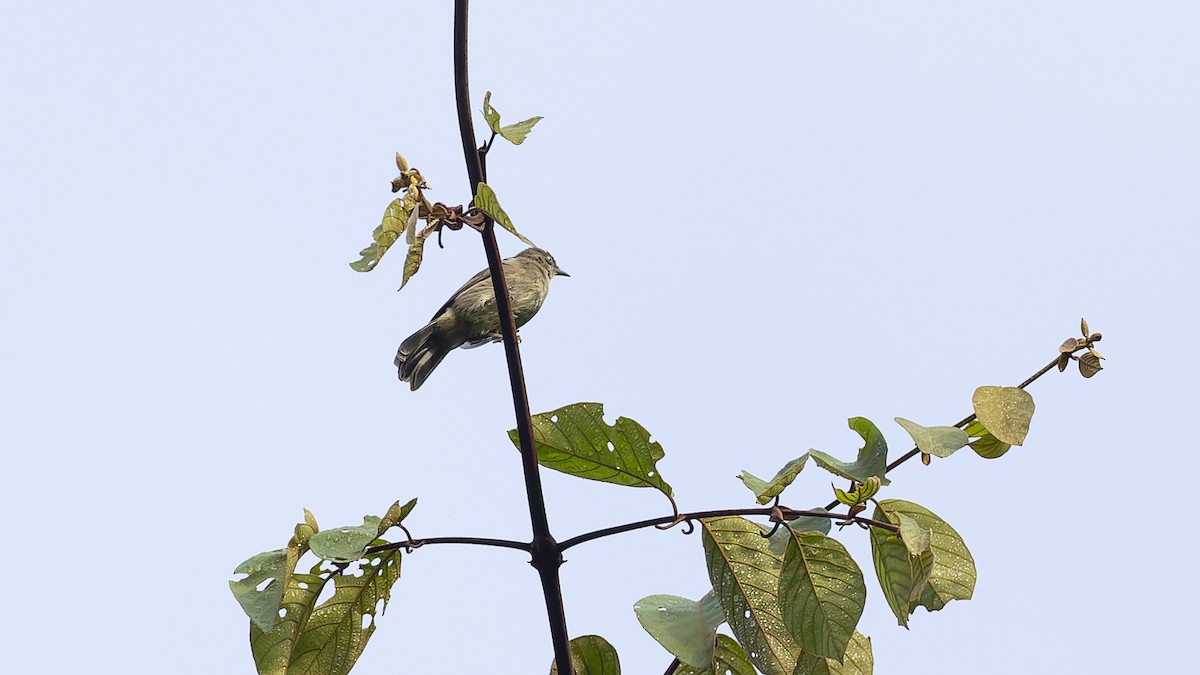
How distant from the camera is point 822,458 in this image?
169 cm

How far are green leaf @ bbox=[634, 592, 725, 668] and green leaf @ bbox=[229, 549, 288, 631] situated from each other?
61 cm

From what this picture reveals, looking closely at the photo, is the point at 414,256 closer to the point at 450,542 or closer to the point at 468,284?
the point at 450,542

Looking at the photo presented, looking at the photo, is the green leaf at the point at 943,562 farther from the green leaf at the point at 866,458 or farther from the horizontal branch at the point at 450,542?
the horizontal branch at the point at 450,542

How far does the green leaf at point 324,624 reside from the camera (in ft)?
6.47

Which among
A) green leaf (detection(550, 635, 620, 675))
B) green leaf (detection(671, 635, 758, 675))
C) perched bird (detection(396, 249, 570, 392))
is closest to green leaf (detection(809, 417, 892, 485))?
green leaf (detection(671, 635, 758, 675))

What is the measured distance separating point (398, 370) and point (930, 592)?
355 centimetres

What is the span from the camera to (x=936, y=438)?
5.86 ft

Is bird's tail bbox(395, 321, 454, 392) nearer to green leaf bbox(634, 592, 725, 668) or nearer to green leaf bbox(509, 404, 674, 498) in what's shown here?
green leaf bbox(634, 592, 725, 668)

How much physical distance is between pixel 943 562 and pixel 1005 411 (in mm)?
272

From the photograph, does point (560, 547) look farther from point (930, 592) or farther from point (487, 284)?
point (487, 284)

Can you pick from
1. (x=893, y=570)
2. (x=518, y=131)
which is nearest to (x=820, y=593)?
(x=893, y=570)

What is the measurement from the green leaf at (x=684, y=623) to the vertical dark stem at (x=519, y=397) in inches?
7.9

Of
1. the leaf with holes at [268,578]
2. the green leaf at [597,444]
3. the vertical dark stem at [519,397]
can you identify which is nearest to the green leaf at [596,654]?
the vertical dark stem at [519,397]

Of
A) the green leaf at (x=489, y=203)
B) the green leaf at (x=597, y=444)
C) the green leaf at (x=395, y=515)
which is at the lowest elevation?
the green leaf at (x=395, y=515)
